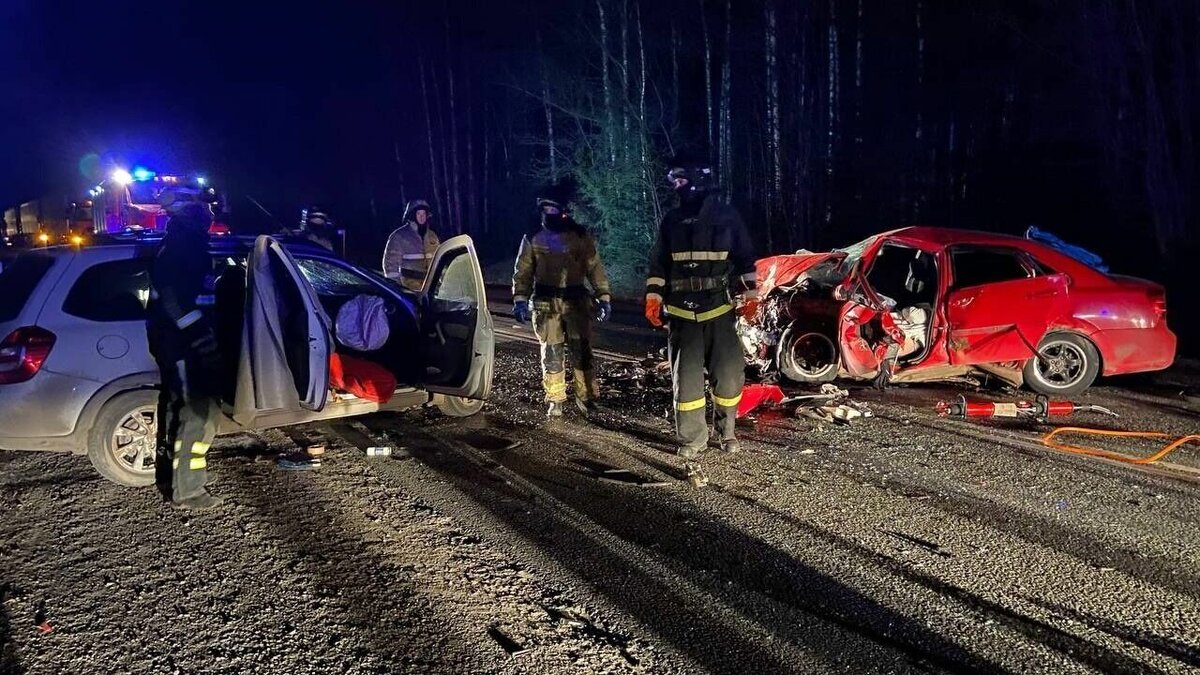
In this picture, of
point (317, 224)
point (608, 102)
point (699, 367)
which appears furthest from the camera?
point (608, 102)

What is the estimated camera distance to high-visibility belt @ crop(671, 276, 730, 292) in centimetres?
517

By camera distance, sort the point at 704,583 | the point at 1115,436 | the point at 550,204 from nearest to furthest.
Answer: the point at 704,583
the point at 1115,436
the point at 550,204

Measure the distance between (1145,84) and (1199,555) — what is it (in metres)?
12.3

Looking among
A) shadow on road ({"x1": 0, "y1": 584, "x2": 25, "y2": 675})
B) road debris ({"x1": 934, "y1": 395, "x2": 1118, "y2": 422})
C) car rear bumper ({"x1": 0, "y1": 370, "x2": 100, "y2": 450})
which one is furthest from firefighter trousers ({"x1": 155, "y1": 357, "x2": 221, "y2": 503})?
road debris ({"x1": 934, "y1": 395, "x2": 1118, "y2": 422})

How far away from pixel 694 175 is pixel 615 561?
2.63m

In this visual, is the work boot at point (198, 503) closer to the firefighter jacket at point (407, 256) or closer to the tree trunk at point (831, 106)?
the firefighter jacket at point (407, 256)

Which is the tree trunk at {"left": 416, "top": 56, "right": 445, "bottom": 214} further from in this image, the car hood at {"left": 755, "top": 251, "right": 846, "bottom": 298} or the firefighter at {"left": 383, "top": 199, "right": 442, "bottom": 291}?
the car hood at {"left": 755, "top": 251, "right": 846, "bottom": 298}

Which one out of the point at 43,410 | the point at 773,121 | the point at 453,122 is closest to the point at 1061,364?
the point at 43,410

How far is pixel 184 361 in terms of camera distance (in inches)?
173

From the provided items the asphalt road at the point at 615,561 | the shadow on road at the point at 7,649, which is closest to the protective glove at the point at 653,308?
the asphalt road at the point at 615,561

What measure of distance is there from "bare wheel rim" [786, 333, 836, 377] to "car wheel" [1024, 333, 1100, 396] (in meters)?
1.73

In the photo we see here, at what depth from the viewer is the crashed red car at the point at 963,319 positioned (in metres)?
6.68

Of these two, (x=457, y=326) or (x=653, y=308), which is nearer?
(x=653, y=308)

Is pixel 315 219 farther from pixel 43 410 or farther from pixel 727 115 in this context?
pixel 727 115
